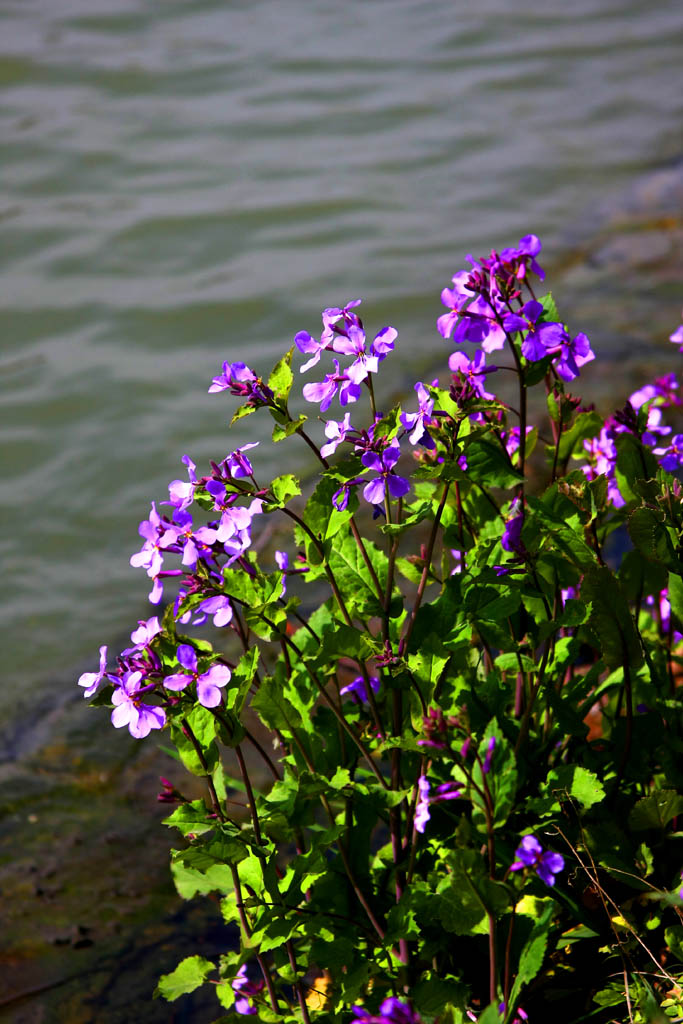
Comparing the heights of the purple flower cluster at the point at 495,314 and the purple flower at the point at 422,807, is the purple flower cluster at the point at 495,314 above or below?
above

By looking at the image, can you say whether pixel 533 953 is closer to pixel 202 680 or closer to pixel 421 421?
pixel 202 680

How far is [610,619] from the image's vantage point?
7.76 ft

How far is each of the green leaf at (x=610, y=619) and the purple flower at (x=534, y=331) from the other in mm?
466

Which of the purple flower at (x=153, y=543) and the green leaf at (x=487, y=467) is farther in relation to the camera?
the green leaf at (x=487, y=467)

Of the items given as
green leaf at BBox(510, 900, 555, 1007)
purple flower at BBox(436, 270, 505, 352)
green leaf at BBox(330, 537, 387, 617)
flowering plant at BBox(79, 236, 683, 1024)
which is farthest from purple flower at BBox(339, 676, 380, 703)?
purple flower at BBox(436, 270, 505, 352)

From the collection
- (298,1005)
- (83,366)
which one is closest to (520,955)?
(298,1005)

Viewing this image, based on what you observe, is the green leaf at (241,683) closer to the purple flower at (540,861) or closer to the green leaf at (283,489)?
the green leaf at (283,489)

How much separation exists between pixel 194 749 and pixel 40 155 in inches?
308

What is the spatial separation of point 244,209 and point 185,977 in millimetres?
6758

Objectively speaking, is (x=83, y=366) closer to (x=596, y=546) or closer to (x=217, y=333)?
(x=217, y=333)

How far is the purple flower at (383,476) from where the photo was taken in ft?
6.76

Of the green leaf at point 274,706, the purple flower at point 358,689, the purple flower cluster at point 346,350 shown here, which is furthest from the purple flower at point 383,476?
the purple flower at point 358,689

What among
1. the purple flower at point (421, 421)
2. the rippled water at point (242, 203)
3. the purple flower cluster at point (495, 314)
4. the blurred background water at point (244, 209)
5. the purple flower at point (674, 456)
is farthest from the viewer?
the rippled water at point (242, 203)

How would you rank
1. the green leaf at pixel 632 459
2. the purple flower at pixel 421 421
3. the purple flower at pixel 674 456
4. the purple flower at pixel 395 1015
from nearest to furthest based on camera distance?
the purple flower at pixel 395 1015 → the purple flower at pixel 421 421 → the green leaf at pixel 632 459 → the purple flower at pixel 674 456
